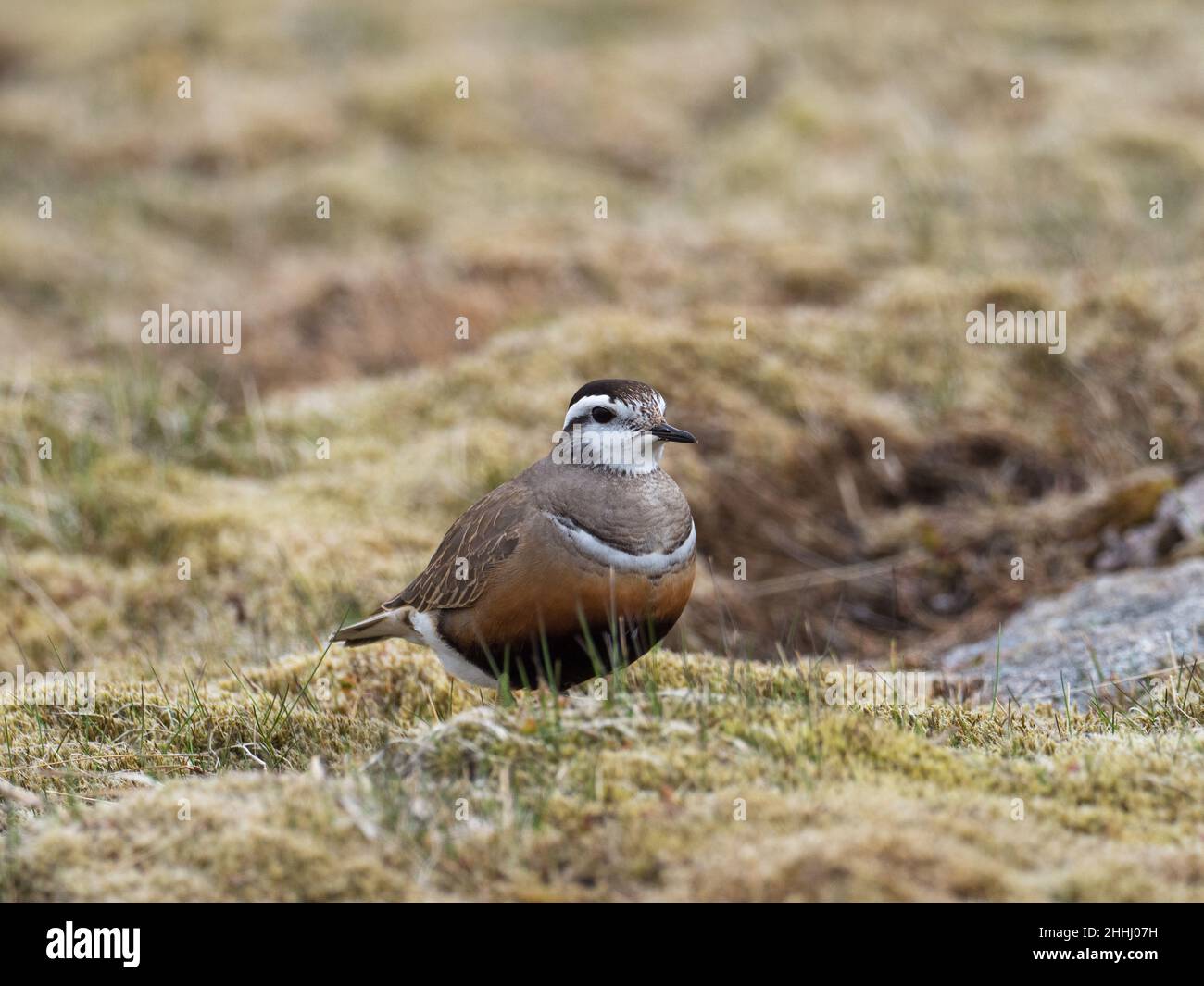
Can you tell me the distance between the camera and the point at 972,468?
10031 millimetres

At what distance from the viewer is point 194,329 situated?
13.9 metres

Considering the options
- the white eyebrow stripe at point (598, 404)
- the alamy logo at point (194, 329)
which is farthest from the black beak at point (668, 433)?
the alamy logo at point (194, 329)

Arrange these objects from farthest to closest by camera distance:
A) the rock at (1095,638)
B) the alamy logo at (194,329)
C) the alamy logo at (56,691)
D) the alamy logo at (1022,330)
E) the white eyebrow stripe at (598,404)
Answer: the alamy logo at (194,329), the alamy logo at (1022,330), the rock at (1095,638), the alamy logo at (56,691), the white eyebrow stripe at (598,404)

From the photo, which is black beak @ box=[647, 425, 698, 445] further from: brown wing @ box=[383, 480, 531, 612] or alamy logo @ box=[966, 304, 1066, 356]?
alamy logo @ box=[966, 304, 1066, 356]

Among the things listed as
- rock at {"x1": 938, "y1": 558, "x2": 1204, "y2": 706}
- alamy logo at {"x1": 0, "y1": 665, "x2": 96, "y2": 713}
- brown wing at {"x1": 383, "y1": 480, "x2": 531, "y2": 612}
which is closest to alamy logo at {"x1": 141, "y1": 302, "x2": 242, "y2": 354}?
alamy logo at {"x1": 0, "y1": 665, "x2": 96, "y2": 713}

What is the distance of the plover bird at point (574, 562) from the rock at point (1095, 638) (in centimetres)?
185

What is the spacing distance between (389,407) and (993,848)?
25.0 ft

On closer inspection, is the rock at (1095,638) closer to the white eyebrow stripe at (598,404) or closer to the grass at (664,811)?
the grass at (664,811)

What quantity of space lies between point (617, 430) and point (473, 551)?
76cm

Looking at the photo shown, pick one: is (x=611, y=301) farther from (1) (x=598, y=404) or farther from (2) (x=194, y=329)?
(1) (x=598, y=404)

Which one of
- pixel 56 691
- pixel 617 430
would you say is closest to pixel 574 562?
pixel 617 430

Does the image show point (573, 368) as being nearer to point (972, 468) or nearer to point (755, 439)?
point (755, 439)

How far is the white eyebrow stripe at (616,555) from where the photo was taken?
17.3 ft
